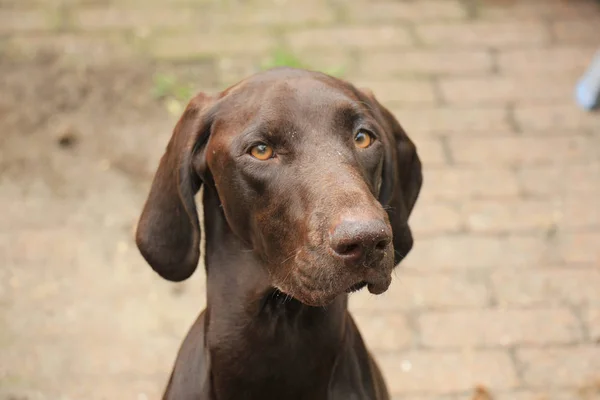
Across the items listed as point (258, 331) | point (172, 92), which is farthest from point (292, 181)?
point (172, 92)

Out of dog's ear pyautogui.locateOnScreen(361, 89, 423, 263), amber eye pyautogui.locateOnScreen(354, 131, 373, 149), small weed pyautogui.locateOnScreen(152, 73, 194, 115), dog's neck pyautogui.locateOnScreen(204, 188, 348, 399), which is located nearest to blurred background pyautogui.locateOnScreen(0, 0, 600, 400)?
small weed pyautogui.locateOnScreen(152, 73, 194, 115)

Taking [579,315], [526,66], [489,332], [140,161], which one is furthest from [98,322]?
[526,66]

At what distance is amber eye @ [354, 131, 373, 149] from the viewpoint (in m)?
2.77

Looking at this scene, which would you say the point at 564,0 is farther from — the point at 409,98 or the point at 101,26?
the point at 101,26

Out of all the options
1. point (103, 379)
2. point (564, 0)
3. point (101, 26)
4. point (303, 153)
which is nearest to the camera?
point (303, 153)

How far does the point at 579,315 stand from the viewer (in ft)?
16.0

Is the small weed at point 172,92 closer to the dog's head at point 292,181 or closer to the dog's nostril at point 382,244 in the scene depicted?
the dog's head at point 292,181

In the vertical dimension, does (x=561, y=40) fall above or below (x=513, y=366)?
above

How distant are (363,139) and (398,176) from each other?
1.24 feet

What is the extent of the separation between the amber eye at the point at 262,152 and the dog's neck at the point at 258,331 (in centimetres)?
33

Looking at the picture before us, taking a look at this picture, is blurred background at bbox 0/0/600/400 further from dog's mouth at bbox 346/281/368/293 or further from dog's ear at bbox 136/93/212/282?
dog's mouth at bbox 346/281/368/293

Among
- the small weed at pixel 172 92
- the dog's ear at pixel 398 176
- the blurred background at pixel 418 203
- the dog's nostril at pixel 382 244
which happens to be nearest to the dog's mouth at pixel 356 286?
the dog's nostril at pixel 382 244

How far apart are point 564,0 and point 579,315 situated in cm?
339

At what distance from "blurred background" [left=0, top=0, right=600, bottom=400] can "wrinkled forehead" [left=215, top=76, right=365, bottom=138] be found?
2.09 m
